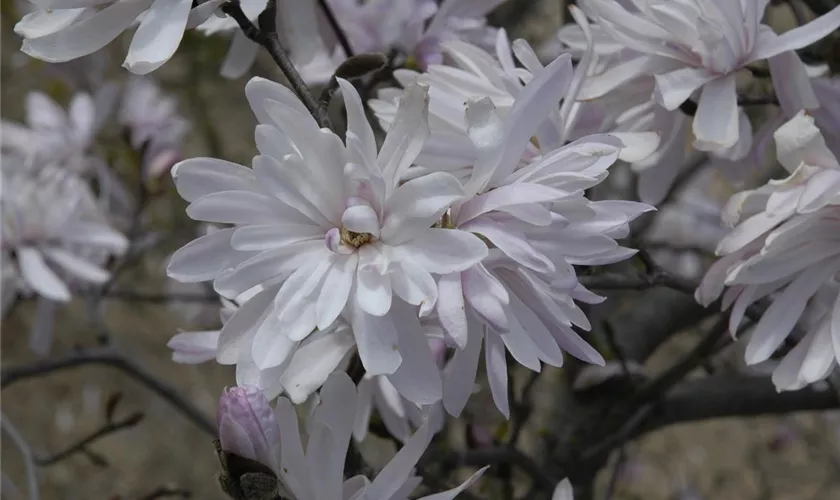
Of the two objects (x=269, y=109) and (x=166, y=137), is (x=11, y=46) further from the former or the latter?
(x=269, y=109)

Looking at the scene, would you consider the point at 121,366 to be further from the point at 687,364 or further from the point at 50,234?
the point at 687,364

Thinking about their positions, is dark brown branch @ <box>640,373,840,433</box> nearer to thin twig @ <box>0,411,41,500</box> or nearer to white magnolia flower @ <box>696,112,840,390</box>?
white magnolia flower @ <box>696,112,840,390</box>

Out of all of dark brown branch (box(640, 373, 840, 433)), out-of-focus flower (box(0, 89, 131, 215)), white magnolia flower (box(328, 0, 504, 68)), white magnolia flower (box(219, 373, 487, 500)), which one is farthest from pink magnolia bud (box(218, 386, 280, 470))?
out-of-focus flower (box(0, 89, 131, 215))

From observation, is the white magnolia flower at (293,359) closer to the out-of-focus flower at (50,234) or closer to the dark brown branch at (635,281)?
the dark brown branch at (635,281)

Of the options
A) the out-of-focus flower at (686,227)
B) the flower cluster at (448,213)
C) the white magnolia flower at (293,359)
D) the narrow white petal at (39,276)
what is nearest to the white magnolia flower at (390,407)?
the flower cluster at (448,213)

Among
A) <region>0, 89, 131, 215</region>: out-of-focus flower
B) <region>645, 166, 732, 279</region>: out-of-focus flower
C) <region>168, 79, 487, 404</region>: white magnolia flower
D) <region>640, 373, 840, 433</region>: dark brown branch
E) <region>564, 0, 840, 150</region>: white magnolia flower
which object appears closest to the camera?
<region>168, 79, 487, 404</region>: white magnolia flower

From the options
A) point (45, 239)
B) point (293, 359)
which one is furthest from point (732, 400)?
point (45, 239)

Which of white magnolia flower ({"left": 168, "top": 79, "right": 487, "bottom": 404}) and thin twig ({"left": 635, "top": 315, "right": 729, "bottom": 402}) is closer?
white magnolia flower ({"left": 168, "top": 79, "right": 487, "bottom": 404})
